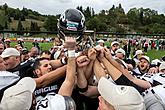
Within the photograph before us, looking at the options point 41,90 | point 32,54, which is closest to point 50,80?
point 41,90

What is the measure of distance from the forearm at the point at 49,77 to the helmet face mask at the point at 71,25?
67 cm

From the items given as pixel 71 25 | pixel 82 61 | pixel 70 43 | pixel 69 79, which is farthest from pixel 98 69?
pixel 71 25

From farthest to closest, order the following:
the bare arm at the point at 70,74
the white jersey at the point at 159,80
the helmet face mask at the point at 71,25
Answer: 1. the white jersey at the point at 159,80
2. the bare arm at the point at 70,74
3. the helmet face mask at the point at 71,25

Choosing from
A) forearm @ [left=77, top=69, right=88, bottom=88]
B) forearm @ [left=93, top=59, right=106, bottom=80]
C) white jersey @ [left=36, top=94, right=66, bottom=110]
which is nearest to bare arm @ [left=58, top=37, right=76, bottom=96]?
forearm @ [left=77, top=69, right=88, bottom=88]

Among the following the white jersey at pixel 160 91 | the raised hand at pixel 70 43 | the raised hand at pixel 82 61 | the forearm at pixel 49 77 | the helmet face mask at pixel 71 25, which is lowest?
the white jersey at pixel 160 91

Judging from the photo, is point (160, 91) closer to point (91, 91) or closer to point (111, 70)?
point (111, 70)

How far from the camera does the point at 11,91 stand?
8.42 ft

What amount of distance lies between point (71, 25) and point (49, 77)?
87cm

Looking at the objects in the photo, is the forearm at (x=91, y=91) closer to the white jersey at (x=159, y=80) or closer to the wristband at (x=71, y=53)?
the wristband at (x=71, y=53)

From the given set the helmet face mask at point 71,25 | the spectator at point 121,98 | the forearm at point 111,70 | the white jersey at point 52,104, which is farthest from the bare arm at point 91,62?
the white jersey at point 52,104

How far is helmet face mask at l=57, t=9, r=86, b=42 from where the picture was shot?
296 centimetres

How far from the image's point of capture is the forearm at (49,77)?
140 inches

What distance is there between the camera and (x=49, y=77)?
11.8ft

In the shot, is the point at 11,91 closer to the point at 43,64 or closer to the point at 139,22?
the point at 43,64
